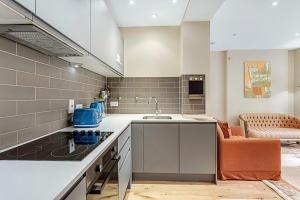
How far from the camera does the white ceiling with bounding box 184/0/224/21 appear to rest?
104 inches

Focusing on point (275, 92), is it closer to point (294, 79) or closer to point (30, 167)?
point (294, 79)

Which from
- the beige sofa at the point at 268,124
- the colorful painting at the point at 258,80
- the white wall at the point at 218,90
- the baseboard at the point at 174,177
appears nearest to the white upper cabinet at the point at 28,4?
the baseboard at the point at 174,177

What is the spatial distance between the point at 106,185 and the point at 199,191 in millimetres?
1642

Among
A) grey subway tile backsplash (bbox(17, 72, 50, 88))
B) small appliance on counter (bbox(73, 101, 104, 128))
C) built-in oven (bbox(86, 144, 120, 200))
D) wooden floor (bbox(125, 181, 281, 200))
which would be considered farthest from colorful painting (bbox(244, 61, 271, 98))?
grey subway tile backsplash (bbox(17, 72, 50, 88))

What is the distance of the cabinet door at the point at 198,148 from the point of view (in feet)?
8.98

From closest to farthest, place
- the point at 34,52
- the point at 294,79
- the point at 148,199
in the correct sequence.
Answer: the point at 34,52
the point at 148,199
the point at 294,79

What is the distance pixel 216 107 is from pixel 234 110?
0.48 m

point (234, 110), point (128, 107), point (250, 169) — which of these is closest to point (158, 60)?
point (128, 107)

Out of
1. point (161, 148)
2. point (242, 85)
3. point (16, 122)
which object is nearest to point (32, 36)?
point (16, 122)

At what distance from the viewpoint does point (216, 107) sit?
589 cm

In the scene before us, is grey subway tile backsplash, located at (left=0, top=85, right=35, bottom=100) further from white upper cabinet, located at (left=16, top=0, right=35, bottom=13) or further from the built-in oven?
the built-in oven

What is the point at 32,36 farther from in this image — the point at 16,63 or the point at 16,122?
the point at 16,122

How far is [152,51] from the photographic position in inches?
138

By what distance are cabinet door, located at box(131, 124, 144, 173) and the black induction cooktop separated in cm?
115
